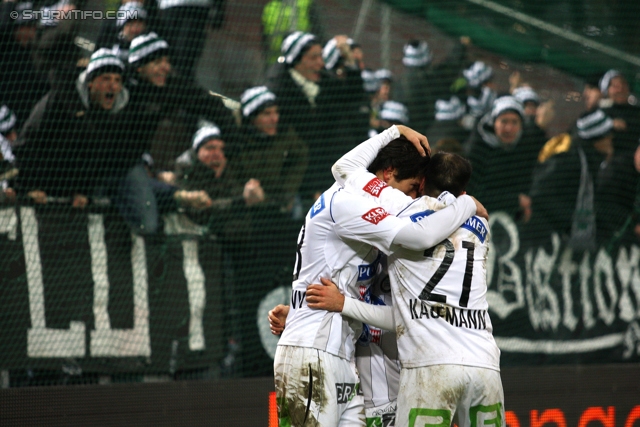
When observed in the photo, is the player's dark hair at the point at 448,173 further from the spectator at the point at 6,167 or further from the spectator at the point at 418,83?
the spectator at the point at 418,83

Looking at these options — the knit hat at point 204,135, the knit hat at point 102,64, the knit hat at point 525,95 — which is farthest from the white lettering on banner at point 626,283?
the knit hat at point 102,64

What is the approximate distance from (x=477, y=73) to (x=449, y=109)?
0.58 metres

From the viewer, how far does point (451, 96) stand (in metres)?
7.70

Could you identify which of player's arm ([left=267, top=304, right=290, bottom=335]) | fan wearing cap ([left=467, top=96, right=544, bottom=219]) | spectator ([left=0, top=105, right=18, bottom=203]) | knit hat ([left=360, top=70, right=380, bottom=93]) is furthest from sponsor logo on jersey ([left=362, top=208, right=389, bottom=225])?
fan wearing cap ([left=467, top=96, right=544, bottom=219])

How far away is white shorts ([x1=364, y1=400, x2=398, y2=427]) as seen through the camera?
416 cm

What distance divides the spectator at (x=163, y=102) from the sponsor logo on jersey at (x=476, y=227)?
3017mm

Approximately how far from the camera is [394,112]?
7.37 meters

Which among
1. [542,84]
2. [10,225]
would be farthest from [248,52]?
[542,84]

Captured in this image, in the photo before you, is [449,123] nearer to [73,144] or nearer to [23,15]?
[73,144]

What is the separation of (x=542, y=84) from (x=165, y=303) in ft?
14.1

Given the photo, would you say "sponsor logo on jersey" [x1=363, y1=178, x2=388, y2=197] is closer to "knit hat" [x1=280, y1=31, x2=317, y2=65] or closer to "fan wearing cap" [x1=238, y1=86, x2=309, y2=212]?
"fan wearing cap" [x1=238, y1=86, x2=309, y2=212]

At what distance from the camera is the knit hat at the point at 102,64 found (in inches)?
239

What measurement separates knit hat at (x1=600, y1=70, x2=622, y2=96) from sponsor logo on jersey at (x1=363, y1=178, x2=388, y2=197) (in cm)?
499

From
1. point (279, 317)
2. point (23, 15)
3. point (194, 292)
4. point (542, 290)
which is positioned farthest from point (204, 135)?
point (542, 290)
